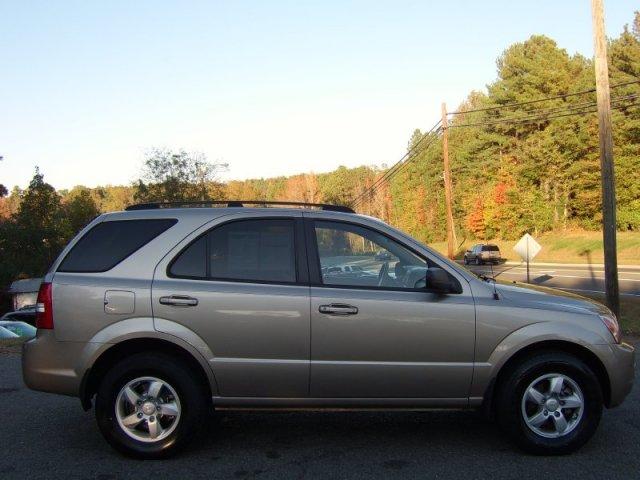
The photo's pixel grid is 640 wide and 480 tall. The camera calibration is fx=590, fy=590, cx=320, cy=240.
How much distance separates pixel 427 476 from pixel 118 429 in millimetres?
2215

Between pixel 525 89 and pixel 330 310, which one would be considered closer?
pixel 330 310

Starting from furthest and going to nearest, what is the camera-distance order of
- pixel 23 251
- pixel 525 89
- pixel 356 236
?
pixel 525 89 < pixel 23 251 < pixel 356 236

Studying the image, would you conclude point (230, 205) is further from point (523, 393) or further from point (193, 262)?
point (523, 393)

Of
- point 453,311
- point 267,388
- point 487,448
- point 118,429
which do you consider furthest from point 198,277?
point 487,448

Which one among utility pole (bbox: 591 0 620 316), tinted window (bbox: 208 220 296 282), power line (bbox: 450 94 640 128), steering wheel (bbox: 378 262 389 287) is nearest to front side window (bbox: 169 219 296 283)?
tinted window (bbox: 208 220 296 282)

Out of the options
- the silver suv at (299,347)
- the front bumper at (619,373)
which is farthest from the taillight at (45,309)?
the front bumper at (619,373)

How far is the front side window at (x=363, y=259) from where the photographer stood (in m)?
4.44

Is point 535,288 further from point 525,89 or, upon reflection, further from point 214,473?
point 525,89

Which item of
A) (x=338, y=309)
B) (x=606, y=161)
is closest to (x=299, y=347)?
(x=338, y=309)

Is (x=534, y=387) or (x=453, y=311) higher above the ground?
(x=453, y=311)

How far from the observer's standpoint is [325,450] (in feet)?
14.7

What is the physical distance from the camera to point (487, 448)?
177 inches

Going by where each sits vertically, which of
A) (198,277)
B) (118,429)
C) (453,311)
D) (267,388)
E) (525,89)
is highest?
(525,89)

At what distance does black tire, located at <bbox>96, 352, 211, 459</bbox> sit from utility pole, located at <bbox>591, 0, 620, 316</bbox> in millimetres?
9495
